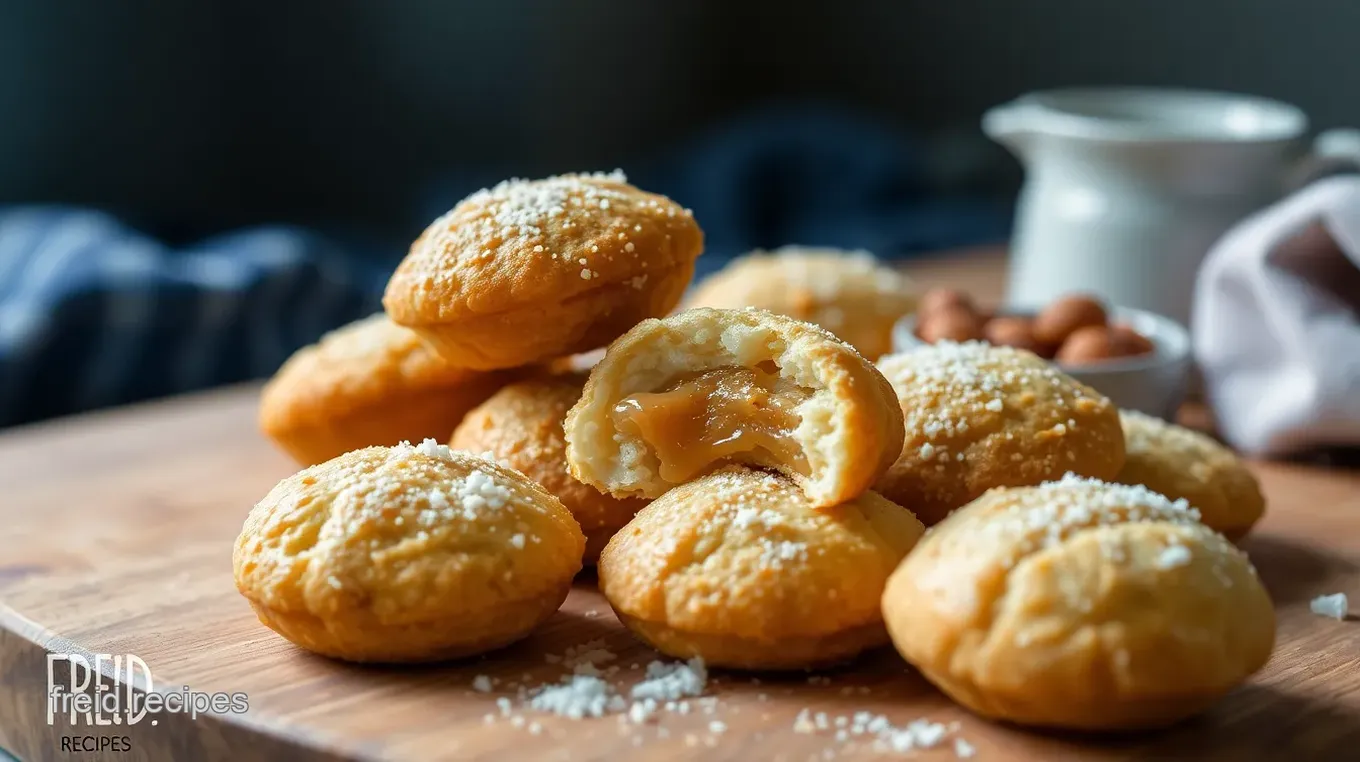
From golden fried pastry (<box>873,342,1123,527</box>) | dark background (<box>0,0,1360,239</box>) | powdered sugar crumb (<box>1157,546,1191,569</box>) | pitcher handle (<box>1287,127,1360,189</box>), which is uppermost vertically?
pitcher handle (<box>1287,127,1360,189</box>)

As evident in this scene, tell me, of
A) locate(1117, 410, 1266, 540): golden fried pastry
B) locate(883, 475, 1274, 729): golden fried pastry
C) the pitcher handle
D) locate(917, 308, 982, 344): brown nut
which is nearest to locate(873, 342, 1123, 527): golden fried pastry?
locate(1117, 410, 1266, 540): golden fried pastry

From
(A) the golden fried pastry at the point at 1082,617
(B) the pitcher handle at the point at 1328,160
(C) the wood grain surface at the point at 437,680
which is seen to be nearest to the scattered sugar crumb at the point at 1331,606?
(C) the wood grain surface at the point at 437,680

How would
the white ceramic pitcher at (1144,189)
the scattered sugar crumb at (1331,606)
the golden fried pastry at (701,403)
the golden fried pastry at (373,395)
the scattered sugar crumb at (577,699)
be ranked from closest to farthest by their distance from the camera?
1. the scattered sugar crumb at (577,699)
2. the golden fried pastry at (701,403)
3. the scattered sugar crumb at (1331,606)
4. the golden fried pastry at (373,395)
5. the white ceramic pitcher at (1144,189)

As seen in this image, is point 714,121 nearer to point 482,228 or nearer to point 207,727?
point 482,228

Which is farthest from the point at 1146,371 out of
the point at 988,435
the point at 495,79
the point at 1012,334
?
the point at 495,79

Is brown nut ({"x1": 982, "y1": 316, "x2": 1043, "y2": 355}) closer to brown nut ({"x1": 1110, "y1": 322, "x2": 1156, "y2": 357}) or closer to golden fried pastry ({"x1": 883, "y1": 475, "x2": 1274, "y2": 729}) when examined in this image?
brown nut ({"x1": 1110, "y1": 322, "x2": 1156, "y2": 357})

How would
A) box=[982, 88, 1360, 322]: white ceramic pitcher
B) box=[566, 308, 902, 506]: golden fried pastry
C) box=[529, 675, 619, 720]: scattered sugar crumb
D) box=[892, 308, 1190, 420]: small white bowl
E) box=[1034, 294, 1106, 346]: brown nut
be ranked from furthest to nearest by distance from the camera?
box=[982, 88, 1360, 322]: white ceramic pitcher
box=[1034, 294, 1106, 346]: brown nut
box=[892, 308, 1190, 420]: small white bowl
box=[566, 308, 902, 506]: golden fried pastry
box=[529, 675, 619, 720]: scattered sugar crumb

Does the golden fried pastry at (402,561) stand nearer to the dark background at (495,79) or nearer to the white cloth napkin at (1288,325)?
the white cloth napkin at (1288,325)
